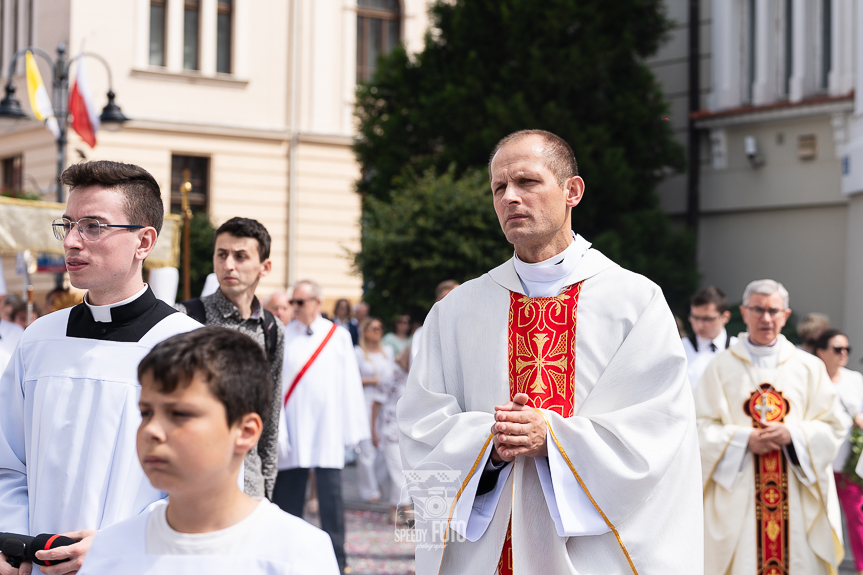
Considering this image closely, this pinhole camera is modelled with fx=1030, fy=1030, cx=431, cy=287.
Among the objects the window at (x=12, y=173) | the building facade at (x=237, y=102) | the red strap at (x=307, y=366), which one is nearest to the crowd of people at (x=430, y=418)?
the red strap at (x=307, y=366)

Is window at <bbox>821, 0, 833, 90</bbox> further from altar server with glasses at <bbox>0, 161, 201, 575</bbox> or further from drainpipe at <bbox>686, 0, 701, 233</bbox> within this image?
altar server with glasses at <bbox>0, 161, 201, 575</bbox>

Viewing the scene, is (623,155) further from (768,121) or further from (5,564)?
(5,564)

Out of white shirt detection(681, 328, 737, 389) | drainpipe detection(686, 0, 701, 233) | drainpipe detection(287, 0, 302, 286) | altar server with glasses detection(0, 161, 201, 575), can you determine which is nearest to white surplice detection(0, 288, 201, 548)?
altar server with glasses detection(0, 161, 201, 575)

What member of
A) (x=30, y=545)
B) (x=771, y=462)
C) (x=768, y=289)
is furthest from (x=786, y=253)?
(x=30, y=545)

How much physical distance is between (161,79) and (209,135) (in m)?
1.59

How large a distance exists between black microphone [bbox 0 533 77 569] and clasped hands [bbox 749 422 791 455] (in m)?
3.98

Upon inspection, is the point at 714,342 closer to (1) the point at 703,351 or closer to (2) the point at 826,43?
(1) the point at 703,351

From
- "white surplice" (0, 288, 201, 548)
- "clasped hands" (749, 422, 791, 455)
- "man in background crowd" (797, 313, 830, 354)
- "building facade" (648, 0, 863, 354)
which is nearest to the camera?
"white surplice" (0, 288, 201, 548)

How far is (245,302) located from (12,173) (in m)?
21.7

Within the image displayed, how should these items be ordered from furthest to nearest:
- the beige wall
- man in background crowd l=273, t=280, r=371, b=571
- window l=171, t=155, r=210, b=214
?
window l=171, t=155, r=210, b=214, the beige wall, man in background crowd l=273, t=280, r=371, b=571

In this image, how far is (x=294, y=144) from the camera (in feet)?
78.7

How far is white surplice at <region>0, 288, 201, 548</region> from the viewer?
2.91m

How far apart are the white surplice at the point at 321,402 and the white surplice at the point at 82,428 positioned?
11.3ft

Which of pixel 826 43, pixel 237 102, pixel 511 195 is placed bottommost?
pixel 511 195
